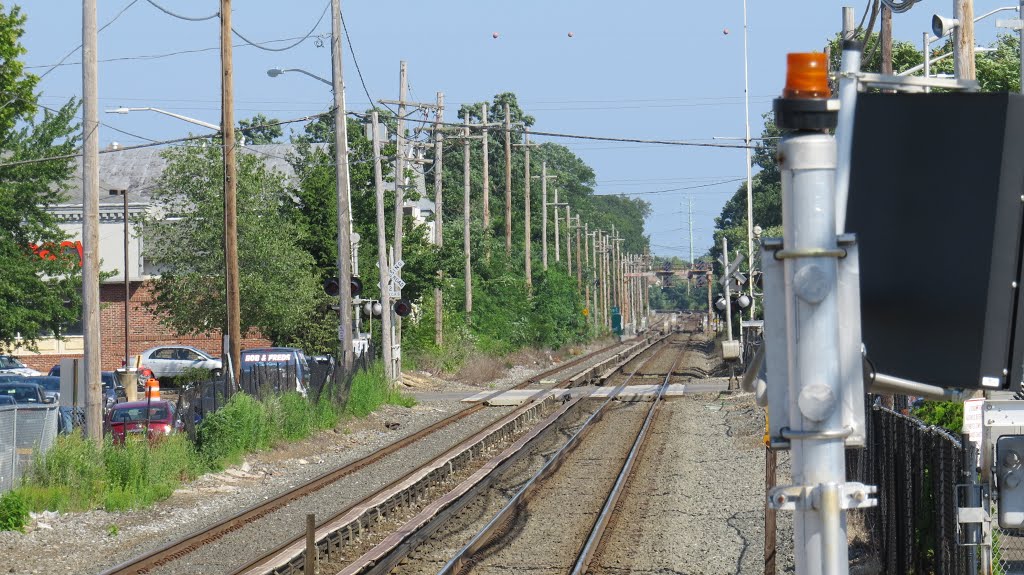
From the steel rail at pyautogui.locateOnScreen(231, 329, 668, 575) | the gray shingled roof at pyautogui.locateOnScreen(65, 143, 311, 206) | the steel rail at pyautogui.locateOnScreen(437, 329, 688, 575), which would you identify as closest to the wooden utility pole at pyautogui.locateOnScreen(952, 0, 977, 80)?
the steel rail at pyautogui.locateOnScreen(437, 329, 688, 575)

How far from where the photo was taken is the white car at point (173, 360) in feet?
148

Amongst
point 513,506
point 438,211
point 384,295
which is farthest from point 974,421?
point 438,211

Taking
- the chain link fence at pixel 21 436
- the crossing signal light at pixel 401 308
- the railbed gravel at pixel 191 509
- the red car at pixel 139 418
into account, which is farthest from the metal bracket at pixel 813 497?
the crossing signal light at pixel 401 308

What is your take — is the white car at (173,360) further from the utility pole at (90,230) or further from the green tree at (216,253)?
the utility pole at (90,230)

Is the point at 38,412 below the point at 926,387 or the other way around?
below

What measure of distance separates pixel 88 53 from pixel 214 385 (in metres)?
7.17

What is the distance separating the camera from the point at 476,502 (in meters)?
17.7

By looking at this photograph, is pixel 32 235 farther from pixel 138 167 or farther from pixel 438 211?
pixel 138 167

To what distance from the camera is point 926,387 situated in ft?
11.7

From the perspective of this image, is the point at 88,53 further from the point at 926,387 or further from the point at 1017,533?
the point at 926,387

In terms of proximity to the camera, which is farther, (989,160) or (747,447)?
(747,447)

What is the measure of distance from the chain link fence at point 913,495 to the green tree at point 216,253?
2778 centimetres

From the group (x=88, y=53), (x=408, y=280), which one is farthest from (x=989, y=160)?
(x=408, y=280)

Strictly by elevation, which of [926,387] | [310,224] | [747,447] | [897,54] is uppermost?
[897,54]
